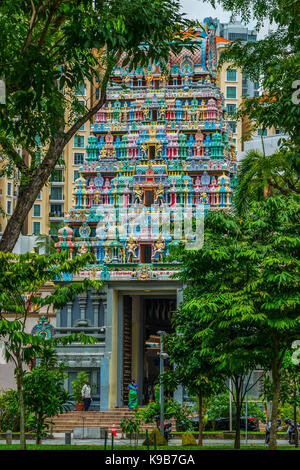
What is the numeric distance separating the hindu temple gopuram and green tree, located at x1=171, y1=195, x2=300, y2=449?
2144 centimetres

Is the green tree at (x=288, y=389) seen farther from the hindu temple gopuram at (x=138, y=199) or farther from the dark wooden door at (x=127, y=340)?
the dark wooden door at (x=127, y=340)

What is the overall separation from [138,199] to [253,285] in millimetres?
27776

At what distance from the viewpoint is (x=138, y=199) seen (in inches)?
2029

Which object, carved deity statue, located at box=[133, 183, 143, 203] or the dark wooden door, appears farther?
carved deity statue, located at box=[133, 183, 143, 203]

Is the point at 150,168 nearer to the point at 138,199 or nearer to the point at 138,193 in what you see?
the point at 138,193

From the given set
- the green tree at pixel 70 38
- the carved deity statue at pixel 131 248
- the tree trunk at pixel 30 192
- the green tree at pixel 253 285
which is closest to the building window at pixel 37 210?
the carved deity statue at pixel 131 248

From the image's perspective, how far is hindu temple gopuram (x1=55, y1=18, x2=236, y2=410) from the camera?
161 ft

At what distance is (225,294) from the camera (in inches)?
984

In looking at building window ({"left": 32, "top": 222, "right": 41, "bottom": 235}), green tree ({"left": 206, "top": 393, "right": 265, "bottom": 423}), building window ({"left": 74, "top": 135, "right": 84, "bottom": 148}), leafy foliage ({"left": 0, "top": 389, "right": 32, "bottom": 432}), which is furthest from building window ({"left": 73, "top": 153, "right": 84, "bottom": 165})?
green tree ({"left": 206, "top": 393, "right": 265, "bottom": 423})

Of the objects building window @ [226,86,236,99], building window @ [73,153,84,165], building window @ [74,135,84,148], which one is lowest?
building window @ [73,153,84,165]

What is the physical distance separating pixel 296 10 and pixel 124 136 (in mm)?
31390

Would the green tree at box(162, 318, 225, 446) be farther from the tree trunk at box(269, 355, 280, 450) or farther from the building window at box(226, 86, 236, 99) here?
the building window at box(226, 86, 236, 99)

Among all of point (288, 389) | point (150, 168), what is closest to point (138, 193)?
point (150, 168)

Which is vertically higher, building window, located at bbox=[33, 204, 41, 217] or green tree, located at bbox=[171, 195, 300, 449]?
building window, located at bbox=[33, 204, 41, 217]
